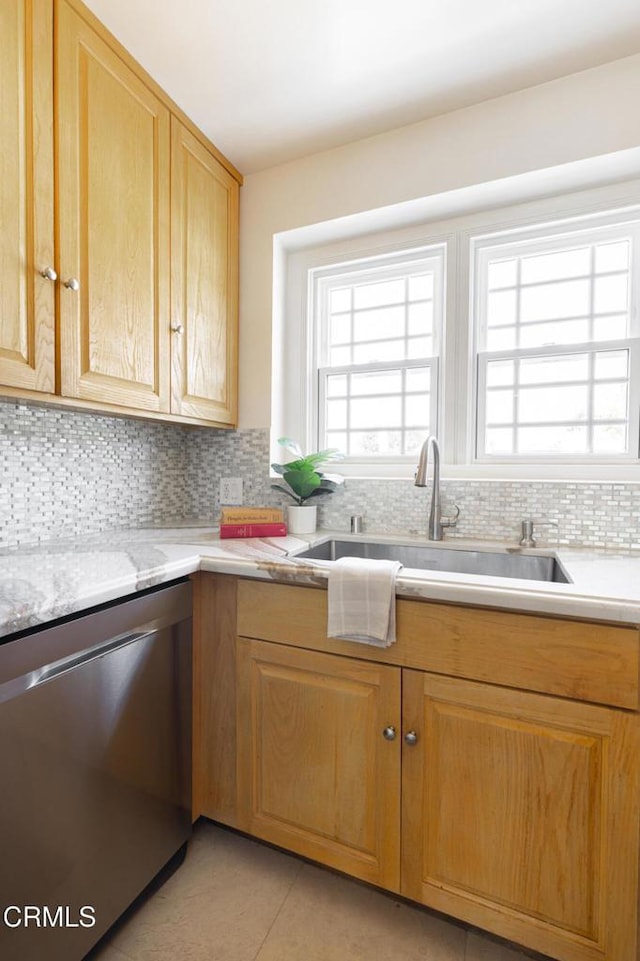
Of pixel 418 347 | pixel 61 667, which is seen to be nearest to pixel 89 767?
pixel 61 667

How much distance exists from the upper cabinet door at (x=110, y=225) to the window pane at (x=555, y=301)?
1335mm

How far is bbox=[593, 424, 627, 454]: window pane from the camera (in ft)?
5.19

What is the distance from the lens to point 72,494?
5.17 ft

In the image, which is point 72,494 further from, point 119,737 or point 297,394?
point 297,394

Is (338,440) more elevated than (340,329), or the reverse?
(340,329)

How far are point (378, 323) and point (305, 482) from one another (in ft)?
2.65

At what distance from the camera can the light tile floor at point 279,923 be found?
3.52 feet

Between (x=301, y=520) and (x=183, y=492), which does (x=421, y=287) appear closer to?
(x=301, y=520)

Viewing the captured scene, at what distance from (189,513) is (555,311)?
68.8 inches

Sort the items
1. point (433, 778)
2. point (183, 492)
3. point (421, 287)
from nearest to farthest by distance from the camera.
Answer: point (433, 778) → point (421, 287) → point (183, 492)

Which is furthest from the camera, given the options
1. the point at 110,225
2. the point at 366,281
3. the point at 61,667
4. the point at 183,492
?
the point at 183,492

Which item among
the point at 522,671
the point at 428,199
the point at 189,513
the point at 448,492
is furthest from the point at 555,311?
the point at 189,513

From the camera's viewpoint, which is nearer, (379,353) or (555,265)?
(555,265)

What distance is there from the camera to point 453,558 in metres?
1.55
